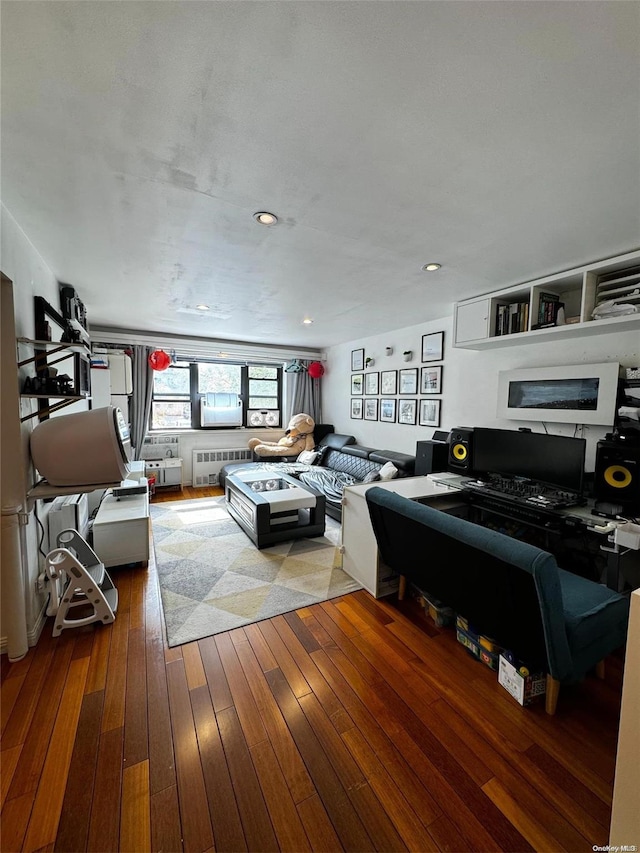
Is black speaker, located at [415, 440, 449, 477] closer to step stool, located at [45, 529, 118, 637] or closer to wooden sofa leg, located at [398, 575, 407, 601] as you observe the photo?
wooden sofa leg, located at [398, 575, 407, 601]

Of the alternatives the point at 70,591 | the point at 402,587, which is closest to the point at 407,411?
the point at 402,587

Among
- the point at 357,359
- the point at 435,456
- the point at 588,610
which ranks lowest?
the point at 588,610

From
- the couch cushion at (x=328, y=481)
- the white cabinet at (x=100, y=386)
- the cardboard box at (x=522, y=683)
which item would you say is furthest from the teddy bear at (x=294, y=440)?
the cardboard box at (x=522, y=683)

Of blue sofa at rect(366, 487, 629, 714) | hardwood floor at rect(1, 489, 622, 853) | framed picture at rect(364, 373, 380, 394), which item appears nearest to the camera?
hardwood floor at rect(1, 489, 622, 853)

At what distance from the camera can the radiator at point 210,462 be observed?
18.7 ft

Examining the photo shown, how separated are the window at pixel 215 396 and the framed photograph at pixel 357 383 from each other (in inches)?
66.6

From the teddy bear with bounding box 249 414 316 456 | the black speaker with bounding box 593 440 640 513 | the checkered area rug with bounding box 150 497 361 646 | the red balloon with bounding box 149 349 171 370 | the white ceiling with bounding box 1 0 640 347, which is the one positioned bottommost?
the checkered area rug with bounding box 150 497 361 646

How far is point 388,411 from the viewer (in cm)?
495

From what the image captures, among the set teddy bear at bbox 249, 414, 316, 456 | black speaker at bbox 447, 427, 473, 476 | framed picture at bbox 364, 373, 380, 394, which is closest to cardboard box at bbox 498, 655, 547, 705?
black speaker at bbox 447, 427, 473, 476

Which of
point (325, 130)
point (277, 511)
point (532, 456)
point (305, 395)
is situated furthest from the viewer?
point (305, 395)

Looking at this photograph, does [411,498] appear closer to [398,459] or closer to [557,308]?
[398,459]

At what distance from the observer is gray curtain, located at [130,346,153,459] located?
5.17 m

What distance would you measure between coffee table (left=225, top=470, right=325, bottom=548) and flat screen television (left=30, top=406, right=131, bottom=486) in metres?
1.54

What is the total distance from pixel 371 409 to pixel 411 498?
9.54 ft
